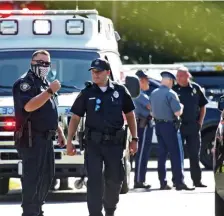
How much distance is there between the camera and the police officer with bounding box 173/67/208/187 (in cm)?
1486

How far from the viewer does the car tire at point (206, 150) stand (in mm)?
18659

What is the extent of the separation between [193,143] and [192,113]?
470 mm

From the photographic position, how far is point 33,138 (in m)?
9.99

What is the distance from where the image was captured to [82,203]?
13062mm

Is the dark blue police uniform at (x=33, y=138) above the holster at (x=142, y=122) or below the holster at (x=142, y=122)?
above

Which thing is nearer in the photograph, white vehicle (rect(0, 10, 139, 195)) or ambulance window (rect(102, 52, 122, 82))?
white vehicle (rect(0, 10, 139, 195))

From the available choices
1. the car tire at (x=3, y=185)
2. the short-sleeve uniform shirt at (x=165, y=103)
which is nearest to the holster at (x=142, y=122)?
the short-sleeve uniform shirt at (x=165, y=103)

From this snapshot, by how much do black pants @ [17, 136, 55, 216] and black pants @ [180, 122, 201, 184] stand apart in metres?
5.21

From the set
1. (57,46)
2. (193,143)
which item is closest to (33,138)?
(57,46)

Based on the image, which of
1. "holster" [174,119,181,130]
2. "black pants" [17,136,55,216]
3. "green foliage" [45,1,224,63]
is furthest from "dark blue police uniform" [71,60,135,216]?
"green foliage" [45,1,224,63]

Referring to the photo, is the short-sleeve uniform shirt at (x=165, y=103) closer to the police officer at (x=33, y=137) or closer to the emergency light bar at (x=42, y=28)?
the emergency light bar at (x=42, y=28)

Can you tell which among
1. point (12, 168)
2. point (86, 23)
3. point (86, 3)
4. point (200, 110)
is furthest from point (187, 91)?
point (86, 3)

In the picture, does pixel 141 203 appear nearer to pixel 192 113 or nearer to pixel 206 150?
pixel 192 113

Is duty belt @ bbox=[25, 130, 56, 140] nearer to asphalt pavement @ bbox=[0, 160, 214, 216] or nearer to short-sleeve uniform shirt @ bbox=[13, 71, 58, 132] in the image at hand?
short-sleeve uniform shirt @ bbox=[13, 71, 58, 132]
